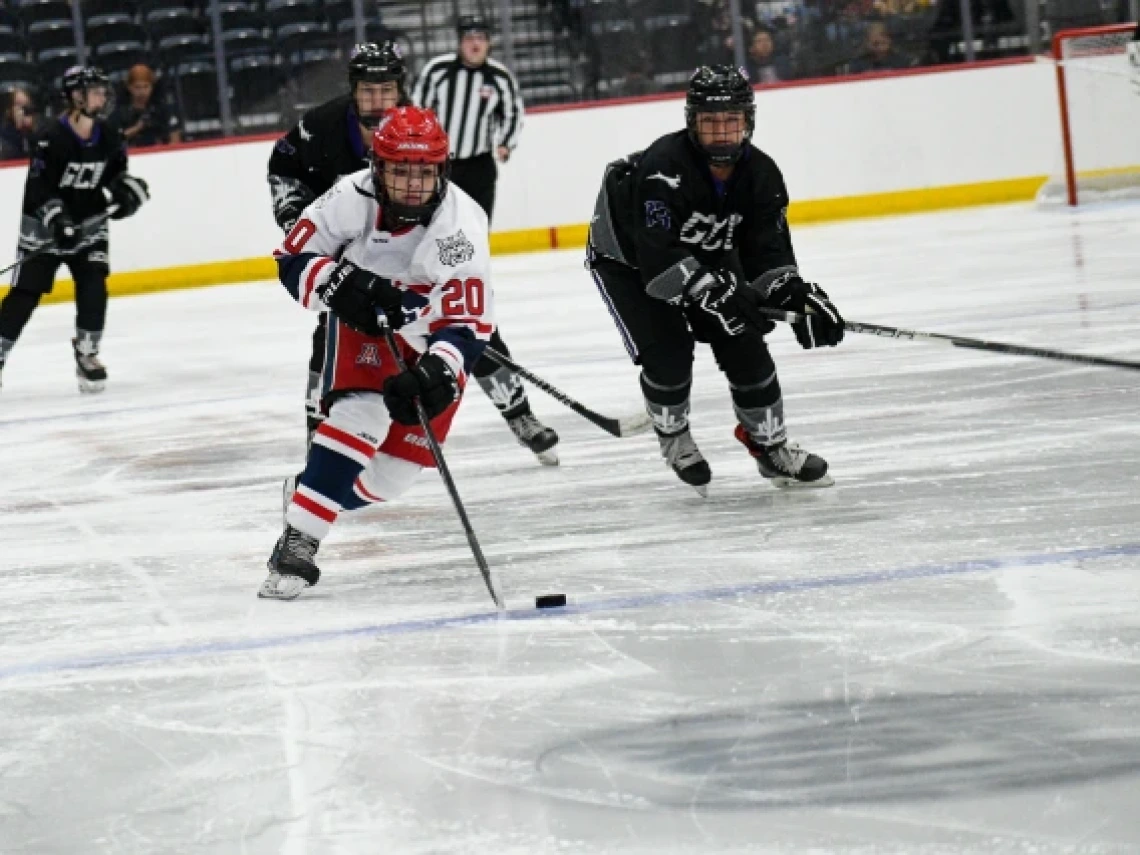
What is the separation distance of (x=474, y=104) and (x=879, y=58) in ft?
11.9

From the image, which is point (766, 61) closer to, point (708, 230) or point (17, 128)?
point (17, 128)

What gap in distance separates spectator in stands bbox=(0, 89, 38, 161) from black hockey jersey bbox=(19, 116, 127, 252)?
12.8 ft

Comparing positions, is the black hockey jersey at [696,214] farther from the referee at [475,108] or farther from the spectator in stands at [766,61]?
the spectator in stands at [766,61]

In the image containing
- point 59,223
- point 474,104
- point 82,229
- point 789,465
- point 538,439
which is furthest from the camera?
point 474,104

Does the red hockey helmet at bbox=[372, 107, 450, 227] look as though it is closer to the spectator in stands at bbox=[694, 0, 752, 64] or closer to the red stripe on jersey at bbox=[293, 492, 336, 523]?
the red stripe on jersey at bbox=[293, 492, 336, 523]

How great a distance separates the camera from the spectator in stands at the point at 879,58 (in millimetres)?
11070

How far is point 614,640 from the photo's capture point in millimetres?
2926

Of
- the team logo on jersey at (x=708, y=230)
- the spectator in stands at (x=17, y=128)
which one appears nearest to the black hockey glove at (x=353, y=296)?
the team logo on jersey at (x=708, y=230)

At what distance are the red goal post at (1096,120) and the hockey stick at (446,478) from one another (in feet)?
24.3

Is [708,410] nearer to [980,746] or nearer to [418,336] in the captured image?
[418,336]

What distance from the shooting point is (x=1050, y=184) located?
33.9 feet

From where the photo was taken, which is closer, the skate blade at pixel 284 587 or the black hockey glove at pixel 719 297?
the skate blade at pixel 284 587

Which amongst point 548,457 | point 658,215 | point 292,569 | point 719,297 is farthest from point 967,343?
point 292,569

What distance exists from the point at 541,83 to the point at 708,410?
243 inches
